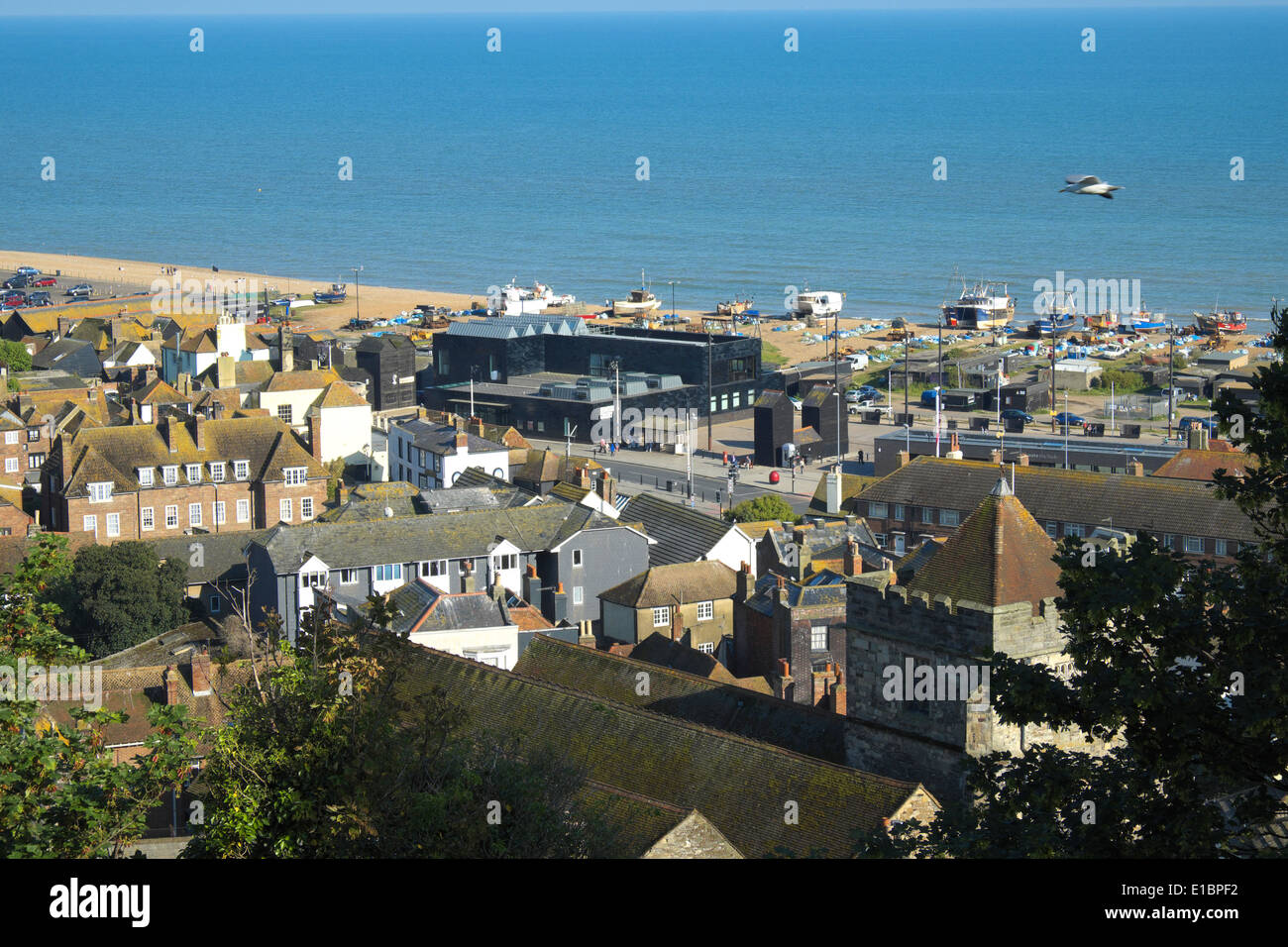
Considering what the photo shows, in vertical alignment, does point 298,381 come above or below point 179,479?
above

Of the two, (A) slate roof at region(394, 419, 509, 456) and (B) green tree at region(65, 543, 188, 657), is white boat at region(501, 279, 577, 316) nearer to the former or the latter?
(A) slate roof at region(394, 419, 509, 456)

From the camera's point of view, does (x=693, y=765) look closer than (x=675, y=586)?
Yes

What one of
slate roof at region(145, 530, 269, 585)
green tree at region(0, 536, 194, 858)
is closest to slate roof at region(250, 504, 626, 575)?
slate roof at region(145, 530, 269, 585)

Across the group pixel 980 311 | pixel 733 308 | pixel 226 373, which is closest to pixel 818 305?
pixel 733 308

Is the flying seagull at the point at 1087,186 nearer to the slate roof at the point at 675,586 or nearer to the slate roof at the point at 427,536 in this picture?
the slate roof at the point at 675,586

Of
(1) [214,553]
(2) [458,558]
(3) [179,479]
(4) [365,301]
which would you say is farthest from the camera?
(4) [365,301]

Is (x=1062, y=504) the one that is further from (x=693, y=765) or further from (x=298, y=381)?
(x=298, y=381)

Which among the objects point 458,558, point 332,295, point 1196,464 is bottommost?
point 458,558
